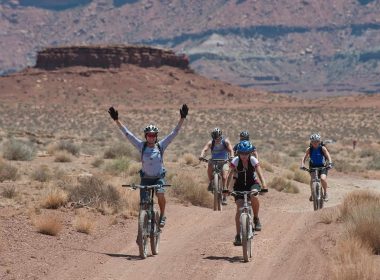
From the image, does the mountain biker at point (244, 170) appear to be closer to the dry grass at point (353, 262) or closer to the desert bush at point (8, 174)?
the dry grass at point (353, 262)

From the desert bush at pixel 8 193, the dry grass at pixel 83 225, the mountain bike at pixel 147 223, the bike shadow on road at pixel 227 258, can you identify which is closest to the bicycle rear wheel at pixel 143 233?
the mountain bike at pixel 147 223

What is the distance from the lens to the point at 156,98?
112 metres

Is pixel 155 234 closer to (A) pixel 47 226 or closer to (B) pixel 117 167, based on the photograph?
(A) pixel 47 226

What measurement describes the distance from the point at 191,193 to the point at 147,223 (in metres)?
7.96

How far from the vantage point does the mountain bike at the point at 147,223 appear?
12227mm

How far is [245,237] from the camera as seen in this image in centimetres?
1193

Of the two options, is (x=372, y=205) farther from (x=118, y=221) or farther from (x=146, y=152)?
(x=118, y=221)

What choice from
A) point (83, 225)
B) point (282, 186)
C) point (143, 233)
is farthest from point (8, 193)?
point (282, 186)

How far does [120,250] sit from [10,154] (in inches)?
597

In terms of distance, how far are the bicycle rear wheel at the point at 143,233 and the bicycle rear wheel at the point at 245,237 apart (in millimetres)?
1421

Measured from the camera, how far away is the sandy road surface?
11.1 m

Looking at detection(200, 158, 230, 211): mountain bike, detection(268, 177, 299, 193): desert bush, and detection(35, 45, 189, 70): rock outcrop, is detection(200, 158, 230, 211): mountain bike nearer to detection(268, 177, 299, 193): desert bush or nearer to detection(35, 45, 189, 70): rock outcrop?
detection(268, 177, 299, 193): desert bush

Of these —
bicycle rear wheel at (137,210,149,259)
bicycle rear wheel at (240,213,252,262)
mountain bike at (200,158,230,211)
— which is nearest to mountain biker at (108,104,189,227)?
bicycle rear wheel at (137,210,149,259)

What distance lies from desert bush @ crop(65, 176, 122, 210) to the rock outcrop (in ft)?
361
